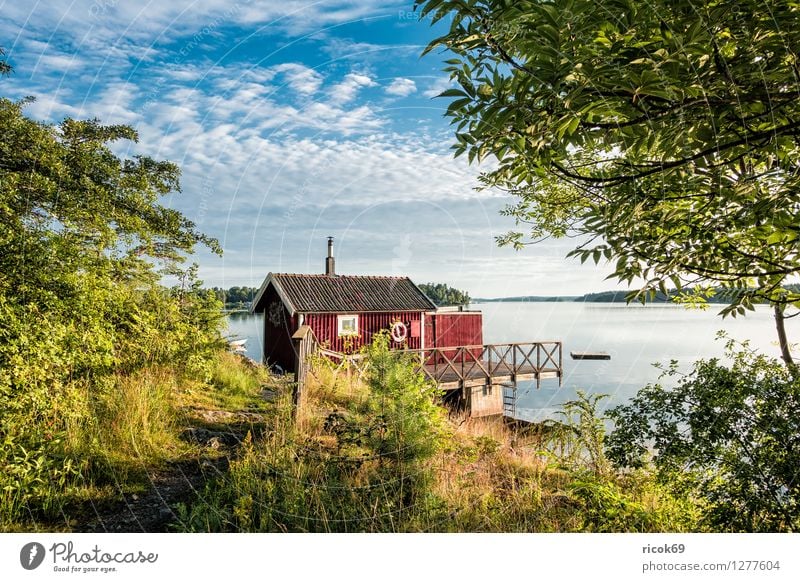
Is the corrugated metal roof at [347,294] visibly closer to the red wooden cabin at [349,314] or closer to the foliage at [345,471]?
the red wooden cabin at [349,314]

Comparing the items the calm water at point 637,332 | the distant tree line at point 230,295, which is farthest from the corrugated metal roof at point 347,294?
the calm water at point 637,332

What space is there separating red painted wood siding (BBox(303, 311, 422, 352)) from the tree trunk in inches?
330

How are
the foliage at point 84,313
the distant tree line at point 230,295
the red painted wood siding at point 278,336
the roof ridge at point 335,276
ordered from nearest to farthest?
the foliage at point 84,313
the distant tree line at point 230,295
the red painted wood siding at point 278,336
the roof ridge at point 335,276

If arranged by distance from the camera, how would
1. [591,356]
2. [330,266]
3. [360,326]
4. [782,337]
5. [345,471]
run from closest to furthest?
[782,337], [345,471], [591,356], [360,326], [330,266]

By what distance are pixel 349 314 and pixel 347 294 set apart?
2.08 feet

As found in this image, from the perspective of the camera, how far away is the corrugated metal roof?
11115 mm

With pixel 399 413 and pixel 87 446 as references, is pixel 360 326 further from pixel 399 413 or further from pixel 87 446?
pixel 87 446

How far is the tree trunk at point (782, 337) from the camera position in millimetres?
2500

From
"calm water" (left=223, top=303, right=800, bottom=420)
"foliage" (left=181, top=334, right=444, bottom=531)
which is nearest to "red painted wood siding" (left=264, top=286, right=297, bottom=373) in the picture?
A: "foliage" (left=181, top=334, right=444, bottom=531)

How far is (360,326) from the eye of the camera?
11.8 m

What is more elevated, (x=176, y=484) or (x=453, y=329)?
(x=453, y=329)

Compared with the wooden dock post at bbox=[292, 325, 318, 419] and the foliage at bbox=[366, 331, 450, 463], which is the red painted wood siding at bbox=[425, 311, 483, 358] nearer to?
the wooden dock post at bbox=[292, 325, 318, 419]

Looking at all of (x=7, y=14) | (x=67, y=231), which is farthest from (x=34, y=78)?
(x=67, y=231)

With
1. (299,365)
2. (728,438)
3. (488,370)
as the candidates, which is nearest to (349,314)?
(488,370)
